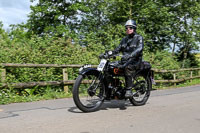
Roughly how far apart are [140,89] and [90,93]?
1.63 meters

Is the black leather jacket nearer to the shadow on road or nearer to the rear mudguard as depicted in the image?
the rear mudguard

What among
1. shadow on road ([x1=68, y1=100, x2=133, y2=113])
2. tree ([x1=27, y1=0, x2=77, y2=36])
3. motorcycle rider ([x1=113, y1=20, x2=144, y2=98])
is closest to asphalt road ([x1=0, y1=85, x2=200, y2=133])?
shadow on road ([x1=68, y1=100, x2=133, y2=113])

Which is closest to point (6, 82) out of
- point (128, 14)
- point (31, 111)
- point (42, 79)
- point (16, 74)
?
point (16, 74)

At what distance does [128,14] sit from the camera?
30.6m

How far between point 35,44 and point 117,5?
22.5 meters

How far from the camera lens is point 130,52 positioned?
242 inches

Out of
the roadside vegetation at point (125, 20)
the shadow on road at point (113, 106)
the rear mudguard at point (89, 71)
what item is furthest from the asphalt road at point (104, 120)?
the roadside vegetation at point (125, 20)

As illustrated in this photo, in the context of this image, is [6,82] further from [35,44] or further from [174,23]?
[174,23]

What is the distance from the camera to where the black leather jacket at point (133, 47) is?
19.4 feet

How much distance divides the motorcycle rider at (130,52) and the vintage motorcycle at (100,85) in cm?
13

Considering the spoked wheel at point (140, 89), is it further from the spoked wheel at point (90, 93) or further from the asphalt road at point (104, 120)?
the spoked wheel at point (90, 93)

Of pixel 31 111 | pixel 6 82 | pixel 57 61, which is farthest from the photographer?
pixel 57 61

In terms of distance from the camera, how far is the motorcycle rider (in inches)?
228

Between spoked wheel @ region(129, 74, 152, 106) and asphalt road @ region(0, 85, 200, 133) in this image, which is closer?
asphalt road @ region(0, 85, 200, 133)
